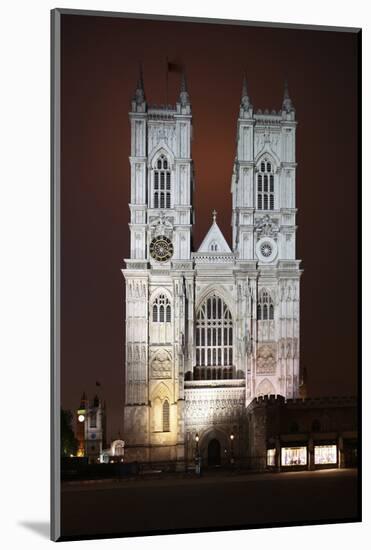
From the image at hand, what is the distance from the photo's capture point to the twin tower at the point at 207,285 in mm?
11500

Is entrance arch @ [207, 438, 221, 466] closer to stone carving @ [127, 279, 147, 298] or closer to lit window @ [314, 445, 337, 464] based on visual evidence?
lit window @ [314, 445, 337, 464]

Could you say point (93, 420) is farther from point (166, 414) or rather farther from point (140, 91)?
point (140, 91)

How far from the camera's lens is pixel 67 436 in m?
10.5

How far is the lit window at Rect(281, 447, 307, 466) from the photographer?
11305 mm

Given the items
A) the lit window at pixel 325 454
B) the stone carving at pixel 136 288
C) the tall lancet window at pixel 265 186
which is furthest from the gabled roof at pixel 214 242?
the lit window at pixel 325 454

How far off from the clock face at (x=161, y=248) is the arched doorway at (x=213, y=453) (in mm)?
2299

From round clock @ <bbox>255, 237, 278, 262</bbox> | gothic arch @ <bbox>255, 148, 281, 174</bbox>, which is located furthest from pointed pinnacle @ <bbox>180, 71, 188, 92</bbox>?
round clock @ <bbox>255, 237, 278, 262</bbox>

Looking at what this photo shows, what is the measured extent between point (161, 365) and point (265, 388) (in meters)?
1.29

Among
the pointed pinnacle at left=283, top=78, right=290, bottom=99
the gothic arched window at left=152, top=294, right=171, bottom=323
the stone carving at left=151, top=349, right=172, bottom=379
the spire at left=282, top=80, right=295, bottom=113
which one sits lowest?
the stone carving at left=151, top=349, right=172, bottom=379

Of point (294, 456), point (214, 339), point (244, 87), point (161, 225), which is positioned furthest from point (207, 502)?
point (244, 87)

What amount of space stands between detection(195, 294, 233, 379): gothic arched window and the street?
1.34 meters

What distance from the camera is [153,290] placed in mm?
11766

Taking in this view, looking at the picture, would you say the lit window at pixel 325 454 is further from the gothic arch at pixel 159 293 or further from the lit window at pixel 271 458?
the gothic arch at pixel 159 293

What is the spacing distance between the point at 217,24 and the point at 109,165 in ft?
6.60
